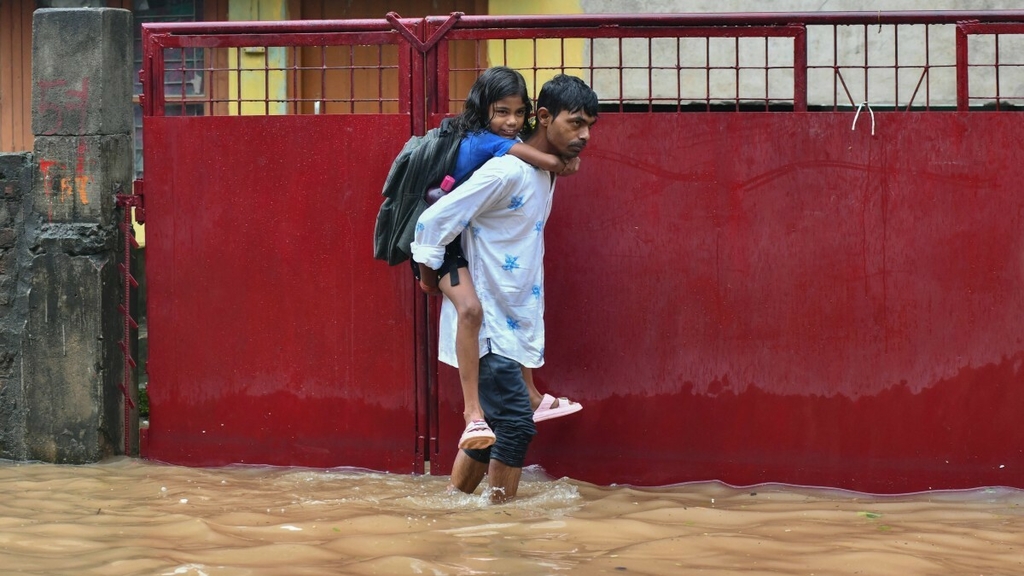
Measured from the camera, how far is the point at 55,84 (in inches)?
207

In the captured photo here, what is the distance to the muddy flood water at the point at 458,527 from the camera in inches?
143

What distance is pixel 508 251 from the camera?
4402 mm

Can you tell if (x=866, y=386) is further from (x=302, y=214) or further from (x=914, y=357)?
(x=302, y=214)

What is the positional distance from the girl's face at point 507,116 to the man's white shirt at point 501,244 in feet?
0.42

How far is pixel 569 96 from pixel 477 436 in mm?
1331

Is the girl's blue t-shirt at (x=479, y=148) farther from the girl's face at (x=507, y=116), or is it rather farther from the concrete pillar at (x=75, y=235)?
the concrete pillar at (x=75, y=235)

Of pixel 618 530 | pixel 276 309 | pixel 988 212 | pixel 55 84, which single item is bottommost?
pixel 618 530

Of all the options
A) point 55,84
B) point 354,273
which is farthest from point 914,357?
point 55,84

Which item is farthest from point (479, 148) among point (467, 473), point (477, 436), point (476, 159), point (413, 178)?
point (467, 473)

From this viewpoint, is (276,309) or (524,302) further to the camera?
(276,309)

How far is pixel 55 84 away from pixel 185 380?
151cm

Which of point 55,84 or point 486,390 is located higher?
point 55,84

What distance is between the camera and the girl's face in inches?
171

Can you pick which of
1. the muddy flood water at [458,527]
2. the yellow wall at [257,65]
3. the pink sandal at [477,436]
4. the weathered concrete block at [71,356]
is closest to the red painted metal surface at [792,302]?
the muddy flood water at [458,527]
